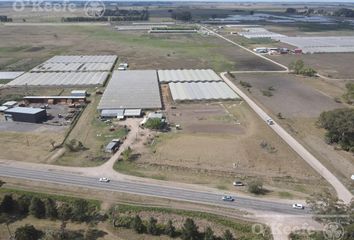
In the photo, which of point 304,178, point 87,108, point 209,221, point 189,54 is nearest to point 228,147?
point 304,178

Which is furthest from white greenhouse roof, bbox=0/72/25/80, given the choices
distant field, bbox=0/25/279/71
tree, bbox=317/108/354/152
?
tree, bbox=317/108/354/152

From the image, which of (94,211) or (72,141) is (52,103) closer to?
(72,141)

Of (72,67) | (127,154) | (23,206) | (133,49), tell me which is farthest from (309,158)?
(133,49)

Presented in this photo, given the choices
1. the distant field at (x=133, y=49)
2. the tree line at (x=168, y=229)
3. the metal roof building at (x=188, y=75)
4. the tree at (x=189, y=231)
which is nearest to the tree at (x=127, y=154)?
the tree line at (x=168, y=229)

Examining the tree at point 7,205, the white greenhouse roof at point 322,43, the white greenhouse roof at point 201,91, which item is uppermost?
the white greenhouse roof at point 322,43

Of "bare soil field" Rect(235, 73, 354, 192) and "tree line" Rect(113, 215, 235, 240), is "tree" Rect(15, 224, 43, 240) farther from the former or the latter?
"bare soil field" Rect(235, 73, 354, 192)

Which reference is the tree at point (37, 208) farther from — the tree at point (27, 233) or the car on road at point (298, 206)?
the car on road at point (298, 206)
